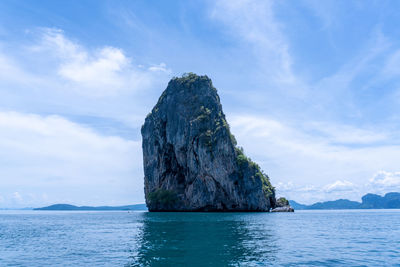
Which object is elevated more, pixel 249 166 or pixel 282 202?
pixel 249 166

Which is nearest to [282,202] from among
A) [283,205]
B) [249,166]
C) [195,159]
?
[283,205]

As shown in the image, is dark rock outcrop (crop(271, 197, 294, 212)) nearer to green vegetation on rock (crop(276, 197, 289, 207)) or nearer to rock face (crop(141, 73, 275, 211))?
green vegetation on rock (crop(276, 197, 289, 207))

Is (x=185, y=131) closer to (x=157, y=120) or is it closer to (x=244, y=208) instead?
(x=157, y=120)

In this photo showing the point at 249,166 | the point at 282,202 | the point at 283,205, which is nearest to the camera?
the point at 249,166

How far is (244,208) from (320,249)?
79532 millimetres

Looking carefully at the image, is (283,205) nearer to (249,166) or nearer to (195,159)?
(249,166)

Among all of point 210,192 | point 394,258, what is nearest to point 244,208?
point 210,192

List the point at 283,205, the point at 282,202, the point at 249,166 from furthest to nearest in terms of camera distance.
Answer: the point at 282,202
the point at 283,205
the point at 249,166

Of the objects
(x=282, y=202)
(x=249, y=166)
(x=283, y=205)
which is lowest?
(x=283, y=205)

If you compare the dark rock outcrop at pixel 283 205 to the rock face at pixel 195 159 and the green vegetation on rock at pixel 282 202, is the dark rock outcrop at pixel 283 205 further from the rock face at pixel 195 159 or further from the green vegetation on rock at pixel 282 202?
the rock face at pixel 195 159

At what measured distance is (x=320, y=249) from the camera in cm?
2522

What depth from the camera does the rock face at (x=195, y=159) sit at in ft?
336

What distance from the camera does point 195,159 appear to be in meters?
107

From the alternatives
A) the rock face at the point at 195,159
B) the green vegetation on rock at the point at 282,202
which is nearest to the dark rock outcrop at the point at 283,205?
the green vegetation on rock at the point at 282,202
